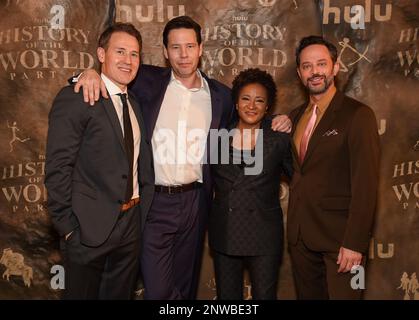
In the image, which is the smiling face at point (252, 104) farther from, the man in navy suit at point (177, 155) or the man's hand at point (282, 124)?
the man in navy suit at point (177, 155)

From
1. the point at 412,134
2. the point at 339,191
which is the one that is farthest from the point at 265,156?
the point at 412,134

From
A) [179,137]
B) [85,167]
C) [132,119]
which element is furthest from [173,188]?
[85,167]

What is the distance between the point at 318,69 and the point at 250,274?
3.97 ft

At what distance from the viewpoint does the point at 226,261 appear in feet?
9.38

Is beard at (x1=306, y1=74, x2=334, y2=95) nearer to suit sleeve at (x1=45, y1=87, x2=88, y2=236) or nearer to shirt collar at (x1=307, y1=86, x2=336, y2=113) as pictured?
shirt collar at (x1=307, y1=86, x2=336, y2=113)

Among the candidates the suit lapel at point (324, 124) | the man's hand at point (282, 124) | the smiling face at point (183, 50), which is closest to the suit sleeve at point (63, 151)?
the smiling face at point (183, 50)

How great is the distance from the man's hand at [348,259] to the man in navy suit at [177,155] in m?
0.88

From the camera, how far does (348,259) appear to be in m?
2.51

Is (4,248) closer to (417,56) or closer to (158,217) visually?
(158,217)

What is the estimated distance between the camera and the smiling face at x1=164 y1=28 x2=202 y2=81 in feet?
9.56

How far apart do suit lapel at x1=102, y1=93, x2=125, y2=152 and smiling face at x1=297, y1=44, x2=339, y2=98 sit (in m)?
1.05

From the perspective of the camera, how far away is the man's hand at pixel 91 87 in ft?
7.98

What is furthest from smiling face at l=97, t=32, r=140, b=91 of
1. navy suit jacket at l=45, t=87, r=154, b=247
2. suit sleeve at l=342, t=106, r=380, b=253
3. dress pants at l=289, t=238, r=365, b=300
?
dress pants at l=289, t=238, r=365, b=300

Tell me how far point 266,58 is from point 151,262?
171cm
